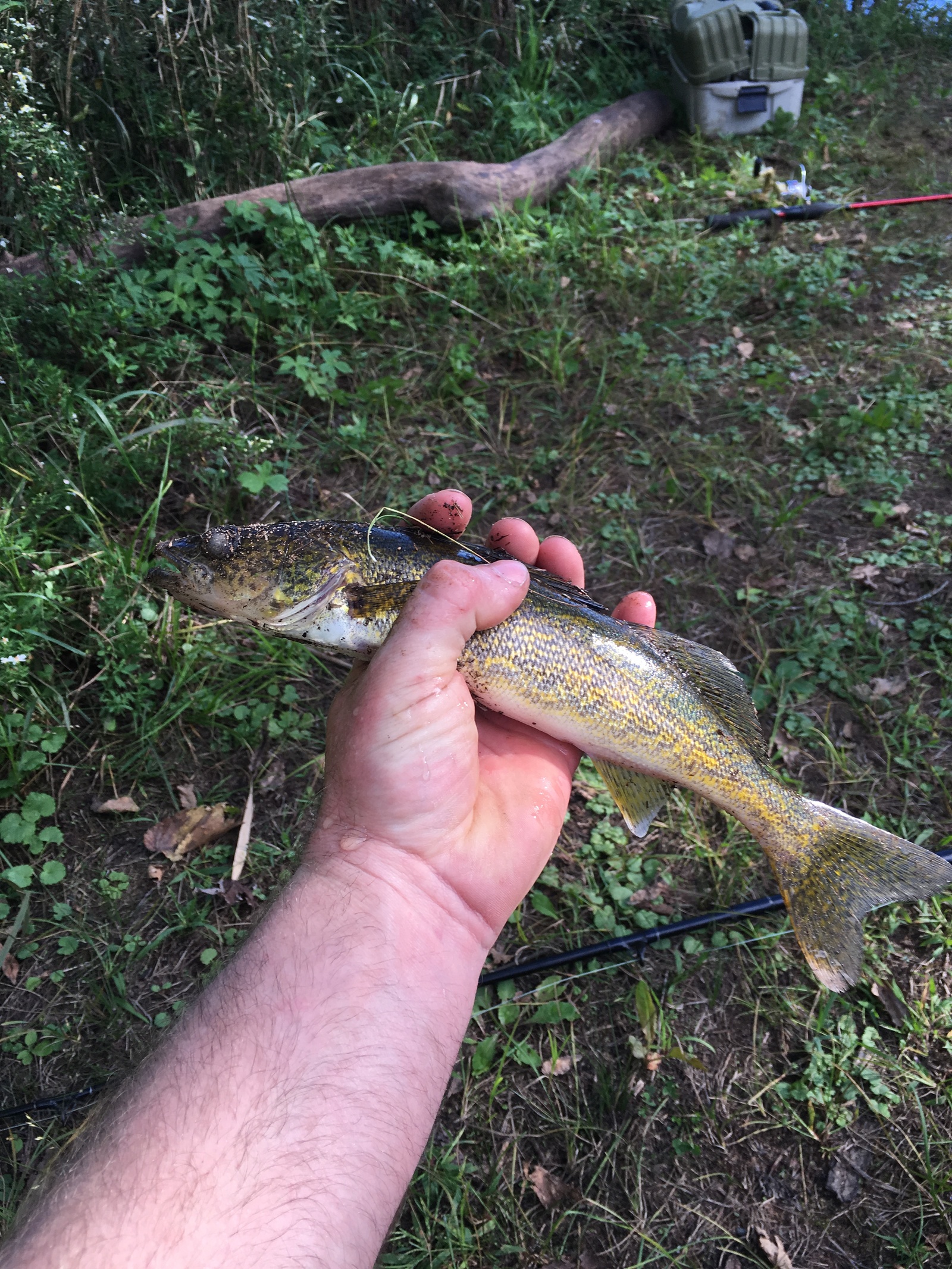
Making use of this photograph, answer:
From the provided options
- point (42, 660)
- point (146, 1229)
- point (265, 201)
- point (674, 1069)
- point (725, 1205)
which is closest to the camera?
point (146, 1229)

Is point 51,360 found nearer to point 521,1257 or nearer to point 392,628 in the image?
point 392,628

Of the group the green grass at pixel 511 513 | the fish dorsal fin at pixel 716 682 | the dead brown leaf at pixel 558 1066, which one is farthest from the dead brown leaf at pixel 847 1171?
the fish dorsal fin at pixel 716 682

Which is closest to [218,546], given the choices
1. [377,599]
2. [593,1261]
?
[377,599]

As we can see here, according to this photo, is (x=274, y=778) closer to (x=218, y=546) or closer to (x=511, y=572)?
(x=218, y=546)

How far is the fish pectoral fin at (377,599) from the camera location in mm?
2553

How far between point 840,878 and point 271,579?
2.24m

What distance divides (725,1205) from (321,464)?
13.8ft

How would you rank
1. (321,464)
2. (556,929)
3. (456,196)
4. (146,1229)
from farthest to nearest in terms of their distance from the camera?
(456,196) → (321,464) → (556,929) → (146,1229)

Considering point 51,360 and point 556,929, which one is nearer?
point 556,929

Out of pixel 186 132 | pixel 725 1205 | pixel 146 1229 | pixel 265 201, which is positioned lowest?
pixel 725 1205

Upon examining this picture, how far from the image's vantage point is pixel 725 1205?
262 centimetres

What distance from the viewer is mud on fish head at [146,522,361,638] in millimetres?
2533

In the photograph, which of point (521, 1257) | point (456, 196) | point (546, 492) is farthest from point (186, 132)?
point (521, 1257)

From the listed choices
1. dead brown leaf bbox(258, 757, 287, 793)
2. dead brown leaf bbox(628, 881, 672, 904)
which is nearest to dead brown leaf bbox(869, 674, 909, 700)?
dead brown leaf bbox(628, 881, 672, 904)
